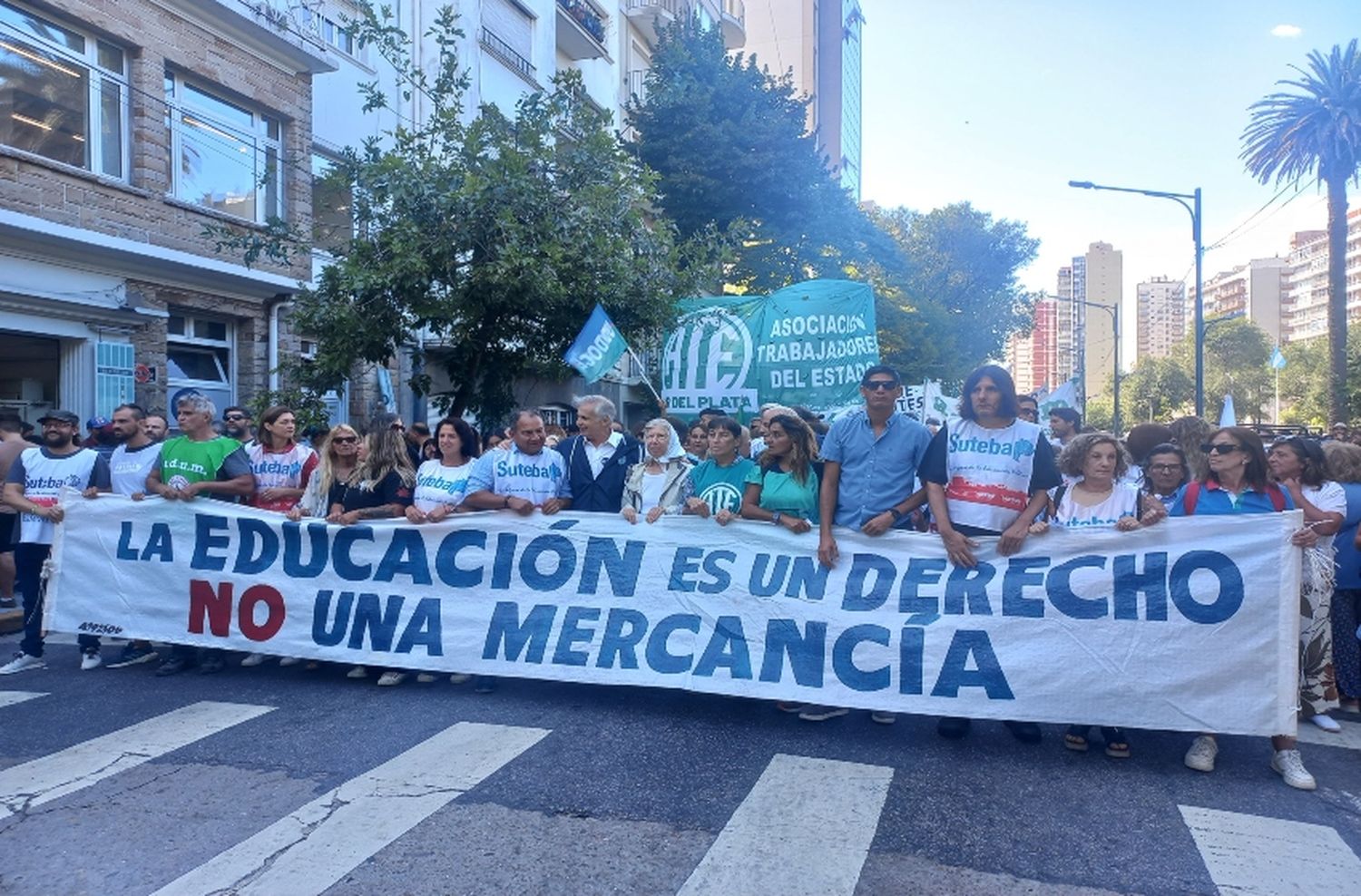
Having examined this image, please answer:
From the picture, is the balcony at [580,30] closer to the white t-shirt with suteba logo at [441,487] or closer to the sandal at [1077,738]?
the white t-shirt with suteba logo at [441,487]

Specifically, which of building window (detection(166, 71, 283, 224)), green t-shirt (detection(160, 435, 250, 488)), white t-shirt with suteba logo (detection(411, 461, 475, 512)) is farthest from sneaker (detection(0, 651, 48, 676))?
building window (detection(166, 71, 283, 224))

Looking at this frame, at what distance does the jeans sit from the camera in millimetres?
6828

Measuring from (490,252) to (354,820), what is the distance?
22.0 ft

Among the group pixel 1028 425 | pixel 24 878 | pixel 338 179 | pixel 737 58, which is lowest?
pixel 24 878

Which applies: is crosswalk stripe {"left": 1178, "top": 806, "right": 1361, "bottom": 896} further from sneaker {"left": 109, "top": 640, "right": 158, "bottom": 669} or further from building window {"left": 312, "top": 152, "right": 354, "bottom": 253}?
building window {"left": 312, "top": 152, "right": 354, "bottom": 253}

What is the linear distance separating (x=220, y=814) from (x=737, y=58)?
2055cm

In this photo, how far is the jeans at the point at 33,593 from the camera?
6828mm

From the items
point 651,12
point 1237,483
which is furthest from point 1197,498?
point 651,12

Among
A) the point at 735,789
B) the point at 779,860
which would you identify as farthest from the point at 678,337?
the point at 779,860

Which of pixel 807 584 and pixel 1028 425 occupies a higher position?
pixel 1028 425

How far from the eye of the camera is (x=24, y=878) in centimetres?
354

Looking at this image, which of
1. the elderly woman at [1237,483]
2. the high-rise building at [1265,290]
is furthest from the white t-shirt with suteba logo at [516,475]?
the high-rise building at [1265,290]

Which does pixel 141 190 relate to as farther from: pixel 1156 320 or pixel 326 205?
pixel 1156 320

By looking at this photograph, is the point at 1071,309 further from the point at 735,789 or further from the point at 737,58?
the point at 735,789
